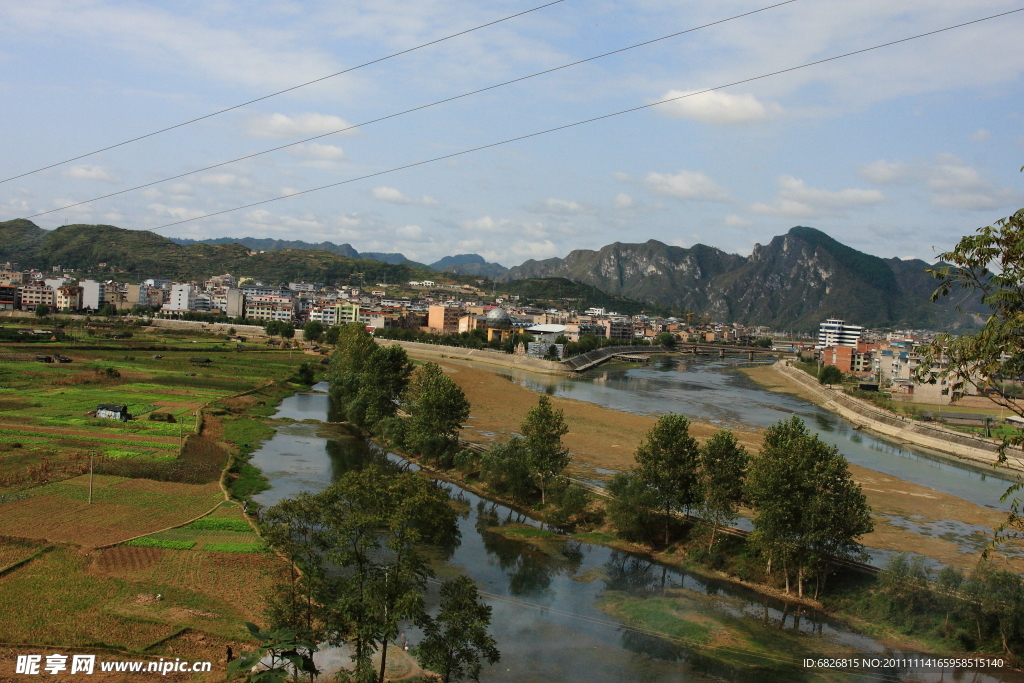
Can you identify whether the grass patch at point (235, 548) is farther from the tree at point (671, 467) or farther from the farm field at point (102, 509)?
the tree at point (671, 467)

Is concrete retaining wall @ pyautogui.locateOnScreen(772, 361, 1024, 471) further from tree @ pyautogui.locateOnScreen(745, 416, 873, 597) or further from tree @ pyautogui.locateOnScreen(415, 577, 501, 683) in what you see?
tree @ pyautogui.locateOnScreen(415, 577, 501, 683)

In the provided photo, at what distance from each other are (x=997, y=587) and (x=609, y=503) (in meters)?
9.39

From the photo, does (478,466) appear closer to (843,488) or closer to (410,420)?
(410,420)

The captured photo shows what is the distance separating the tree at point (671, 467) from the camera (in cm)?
1961

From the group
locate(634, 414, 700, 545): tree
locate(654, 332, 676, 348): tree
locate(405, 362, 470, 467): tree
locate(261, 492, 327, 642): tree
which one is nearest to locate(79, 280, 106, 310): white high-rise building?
locate(405, 362, 470, 467): tree

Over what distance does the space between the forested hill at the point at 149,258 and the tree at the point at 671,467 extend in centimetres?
15068

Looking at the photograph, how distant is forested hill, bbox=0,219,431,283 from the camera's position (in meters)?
149

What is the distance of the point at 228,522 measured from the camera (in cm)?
1806

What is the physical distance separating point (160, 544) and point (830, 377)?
228 feet

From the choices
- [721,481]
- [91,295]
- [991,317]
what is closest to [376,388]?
[721,481]

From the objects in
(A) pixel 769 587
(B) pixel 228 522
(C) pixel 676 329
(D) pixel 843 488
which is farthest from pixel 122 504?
(C) pixel 676 329

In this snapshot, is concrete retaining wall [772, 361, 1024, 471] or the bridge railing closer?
concrete retaining wall [772, 361, 1024, 471]

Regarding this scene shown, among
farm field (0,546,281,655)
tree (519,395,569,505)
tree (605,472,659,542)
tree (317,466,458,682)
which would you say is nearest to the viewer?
tree (317,466,458,682)

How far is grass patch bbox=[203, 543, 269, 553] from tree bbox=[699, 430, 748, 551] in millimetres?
11439
